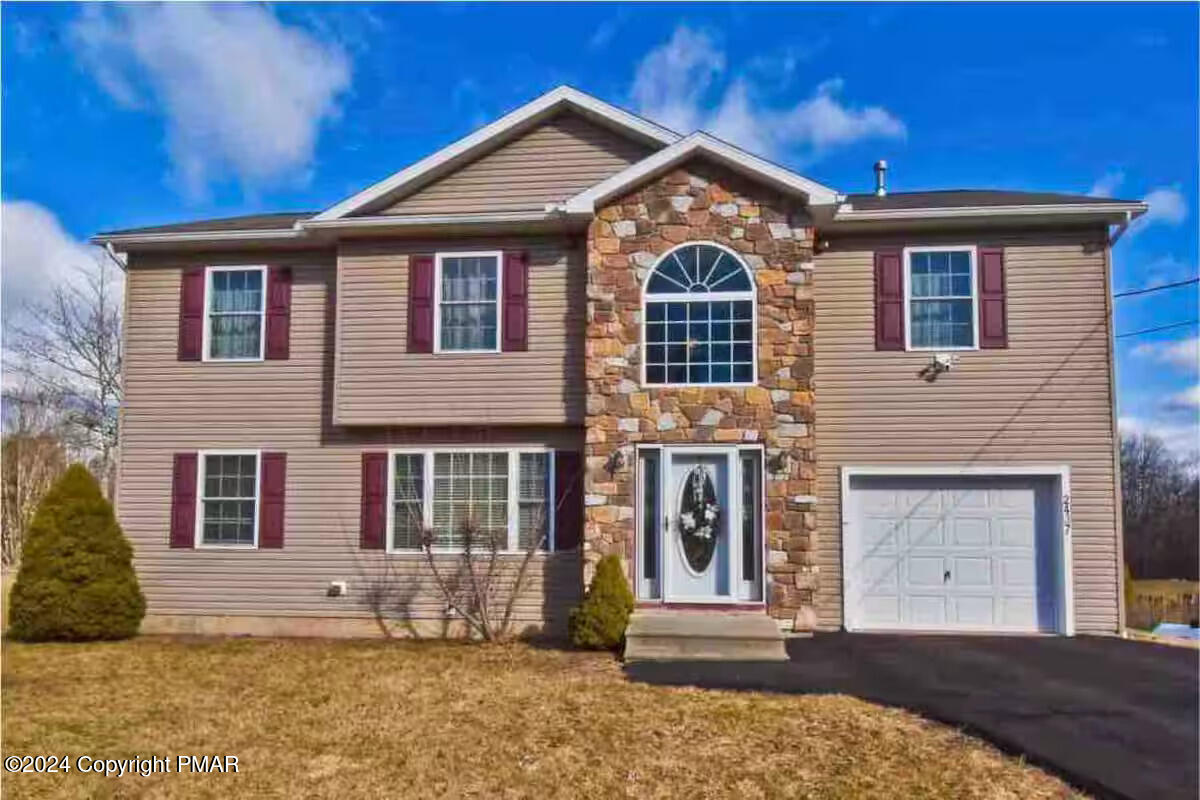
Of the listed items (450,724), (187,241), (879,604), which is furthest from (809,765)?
(187,241)

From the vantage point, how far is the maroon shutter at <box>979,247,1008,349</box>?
10.3 metres

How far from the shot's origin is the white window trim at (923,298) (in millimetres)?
10344

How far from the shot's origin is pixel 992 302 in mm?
10320

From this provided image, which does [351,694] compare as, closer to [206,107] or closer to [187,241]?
[187,241]

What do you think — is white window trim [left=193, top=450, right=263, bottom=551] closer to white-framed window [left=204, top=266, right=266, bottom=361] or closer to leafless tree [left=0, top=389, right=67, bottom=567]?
white-framed window [left=204, top=266, right=266, bottom=361]

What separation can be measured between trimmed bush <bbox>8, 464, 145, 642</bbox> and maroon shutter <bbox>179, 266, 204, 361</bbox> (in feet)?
6.41

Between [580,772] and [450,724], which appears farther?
[450,724]

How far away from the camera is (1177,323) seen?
40.8 feet

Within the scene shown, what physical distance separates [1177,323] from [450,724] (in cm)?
1154

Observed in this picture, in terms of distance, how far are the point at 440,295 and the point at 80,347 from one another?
56.6 feet

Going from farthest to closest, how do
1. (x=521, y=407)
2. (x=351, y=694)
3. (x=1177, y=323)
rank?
(x=1177, y=323), (x=521, y=407), (x=351, y=694)

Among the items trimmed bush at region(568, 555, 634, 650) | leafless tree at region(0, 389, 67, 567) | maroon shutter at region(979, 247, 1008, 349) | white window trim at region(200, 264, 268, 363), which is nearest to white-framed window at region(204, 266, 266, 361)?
white window trim at region(200, 264, 268, 363)
